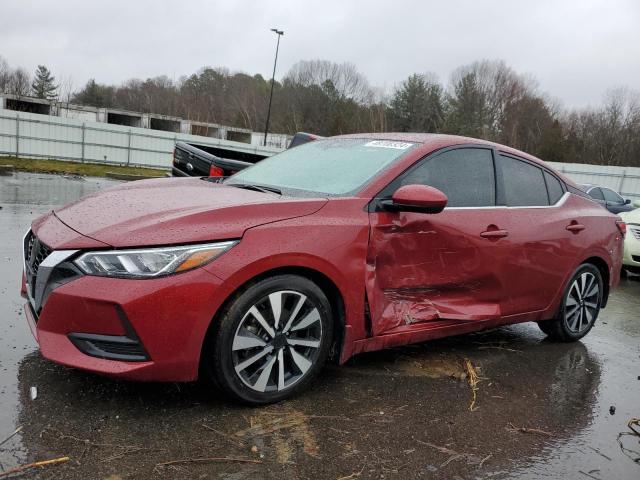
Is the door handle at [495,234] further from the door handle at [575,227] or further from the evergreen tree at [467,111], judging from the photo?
the evergreen tree at [467,111]

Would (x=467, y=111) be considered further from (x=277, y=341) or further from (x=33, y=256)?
(x=33, y=256)

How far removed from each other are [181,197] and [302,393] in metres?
1.36

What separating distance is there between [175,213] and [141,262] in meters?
0.37

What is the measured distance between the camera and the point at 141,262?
2.59 metres

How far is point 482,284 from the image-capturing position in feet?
12.7

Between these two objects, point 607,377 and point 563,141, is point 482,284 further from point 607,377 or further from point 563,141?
point 563,141

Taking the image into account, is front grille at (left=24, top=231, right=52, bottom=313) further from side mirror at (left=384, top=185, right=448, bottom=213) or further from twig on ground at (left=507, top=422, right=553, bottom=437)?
twig on ground at (left=507, top=422, right=553, bottom=437)

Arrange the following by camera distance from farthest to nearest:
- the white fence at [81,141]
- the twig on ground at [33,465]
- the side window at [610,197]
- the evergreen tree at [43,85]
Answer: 1. the evergreen tree at [43,85]
2. the white fence at [81,141]
3. the side window at [610,197]
4. the twig on ground at [33,465]

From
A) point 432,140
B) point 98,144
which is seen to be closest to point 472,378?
point 432,140

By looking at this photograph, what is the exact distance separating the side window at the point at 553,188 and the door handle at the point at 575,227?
0.23 metres

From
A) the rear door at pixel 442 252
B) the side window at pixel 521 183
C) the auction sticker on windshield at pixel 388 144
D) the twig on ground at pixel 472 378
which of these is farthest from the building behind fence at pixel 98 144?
the twig on ground at pixel 472 378

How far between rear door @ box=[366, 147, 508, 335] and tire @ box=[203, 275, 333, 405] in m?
0.41

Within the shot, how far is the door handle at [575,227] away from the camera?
450 centimetres

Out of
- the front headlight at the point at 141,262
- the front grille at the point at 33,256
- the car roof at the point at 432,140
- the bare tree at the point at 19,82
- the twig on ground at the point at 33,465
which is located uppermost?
the bare tree at the point at 19,82
